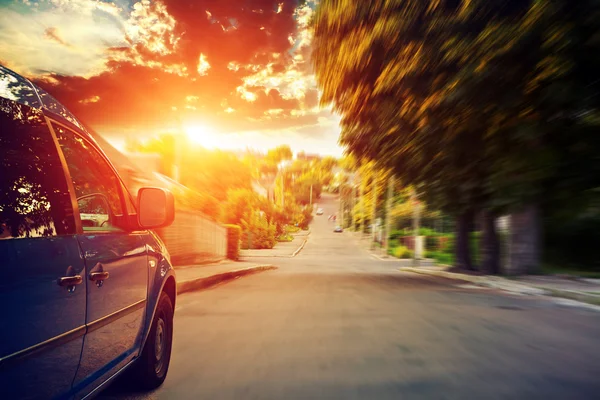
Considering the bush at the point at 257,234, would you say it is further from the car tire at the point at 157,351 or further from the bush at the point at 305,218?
the bush at the point at 305,218

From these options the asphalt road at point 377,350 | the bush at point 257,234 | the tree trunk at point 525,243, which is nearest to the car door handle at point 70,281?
the asphalt road at point 377,350

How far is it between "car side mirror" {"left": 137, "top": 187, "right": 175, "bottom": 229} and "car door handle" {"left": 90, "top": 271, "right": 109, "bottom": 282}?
0.74 m

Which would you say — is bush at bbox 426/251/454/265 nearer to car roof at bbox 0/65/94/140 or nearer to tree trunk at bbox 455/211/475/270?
tree trunk at bbox 455/211/475/270

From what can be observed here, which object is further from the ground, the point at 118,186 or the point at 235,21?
the point at 235,21

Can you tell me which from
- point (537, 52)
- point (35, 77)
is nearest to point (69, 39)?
point (35, 77)

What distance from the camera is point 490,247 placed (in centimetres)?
2067

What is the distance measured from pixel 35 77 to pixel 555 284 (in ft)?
41.5

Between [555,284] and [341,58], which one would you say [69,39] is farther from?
[555,284]

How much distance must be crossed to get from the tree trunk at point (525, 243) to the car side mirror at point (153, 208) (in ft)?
52.9

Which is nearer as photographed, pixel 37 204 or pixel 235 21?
pixel 37 204

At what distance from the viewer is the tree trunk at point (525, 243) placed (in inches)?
729

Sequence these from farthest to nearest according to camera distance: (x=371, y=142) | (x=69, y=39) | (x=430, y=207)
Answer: (x=430, y=207)
(x=371, y=142)
(x=69, y=39)

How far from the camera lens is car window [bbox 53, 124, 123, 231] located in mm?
3523

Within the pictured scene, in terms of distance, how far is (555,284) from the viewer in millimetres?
14852
